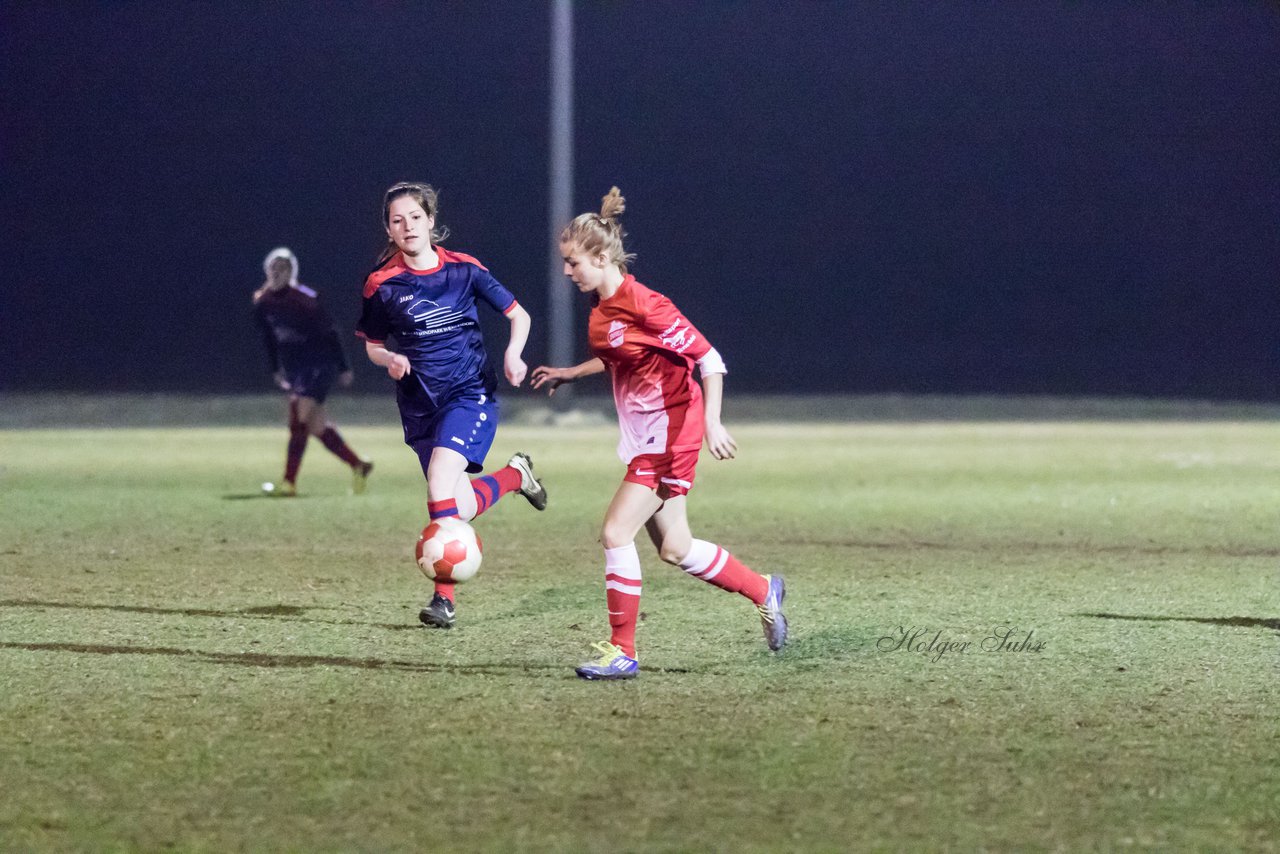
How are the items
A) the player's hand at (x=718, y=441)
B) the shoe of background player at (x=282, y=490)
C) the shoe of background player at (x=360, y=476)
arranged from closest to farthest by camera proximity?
the player's hand at (x=718, y=441) < the shoe of background player at (x=282, y=490) < the shoe of background player at (x=360, y=476)

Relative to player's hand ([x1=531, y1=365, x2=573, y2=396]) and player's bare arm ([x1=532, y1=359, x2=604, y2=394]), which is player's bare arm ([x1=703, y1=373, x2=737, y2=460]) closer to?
player's bare arm ([x1=532, y1=359, x2=604, y2=394])

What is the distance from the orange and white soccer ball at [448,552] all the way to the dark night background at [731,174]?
2405cm

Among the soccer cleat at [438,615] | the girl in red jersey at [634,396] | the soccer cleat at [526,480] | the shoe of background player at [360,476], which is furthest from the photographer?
the shoe of background player at [360,476]

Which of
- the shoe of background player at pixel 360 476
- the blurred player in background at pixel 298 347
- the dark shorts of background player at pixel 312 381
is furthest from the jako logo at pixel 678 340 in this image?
the shoe of background player at pixel 360 476

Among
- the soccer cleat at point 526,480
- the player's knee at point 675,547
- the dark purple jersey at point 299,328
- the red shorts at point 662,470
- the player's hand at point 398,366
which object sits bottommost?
the dark purple jersey at point 299,328

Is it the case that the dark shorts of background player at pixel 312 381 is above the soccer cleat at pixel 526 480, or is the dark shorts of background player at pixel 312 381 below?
below

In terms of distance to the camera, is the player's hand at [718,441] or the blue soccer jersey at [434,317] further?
the blue soccer jersey at [434,317]

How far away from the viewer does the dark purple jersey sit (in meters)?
13.8

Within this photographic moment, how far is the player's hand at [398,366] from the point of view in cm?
715

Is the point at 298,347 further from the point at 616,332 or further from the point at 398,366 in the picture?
the point at 616,332

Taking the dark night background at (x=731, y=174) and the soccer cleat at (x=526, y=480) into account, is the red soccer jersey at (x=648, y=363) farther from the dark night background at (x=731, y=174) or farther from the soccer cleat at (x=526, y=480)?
the dark night background at (x=731, y=174)

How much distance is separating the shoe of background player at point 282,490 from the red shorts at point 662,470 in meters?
8.17

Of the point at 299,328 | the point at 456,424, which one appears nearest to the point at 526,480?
the point at 456,424

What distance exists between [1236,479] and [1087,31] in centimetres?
1925
